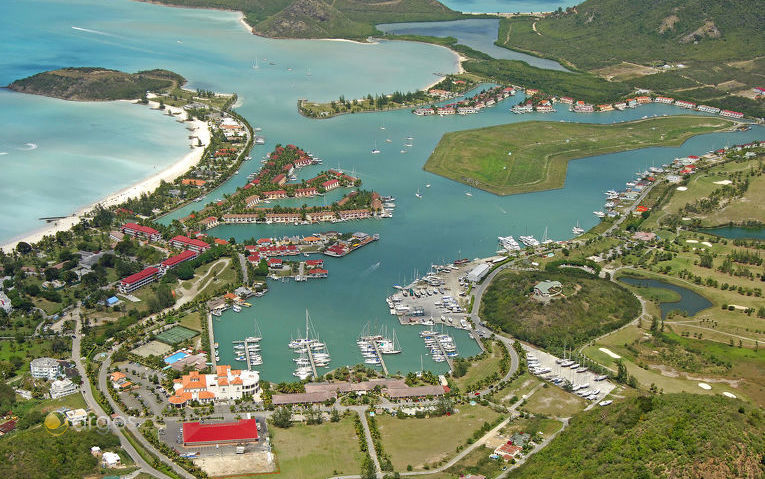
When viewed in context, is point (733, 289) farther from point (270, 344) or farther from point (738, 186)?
point (270, 344)

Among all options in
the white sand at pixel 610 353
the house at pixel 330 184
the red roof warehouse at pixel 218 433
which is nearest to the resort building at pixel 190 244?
the house at pixel 330 184

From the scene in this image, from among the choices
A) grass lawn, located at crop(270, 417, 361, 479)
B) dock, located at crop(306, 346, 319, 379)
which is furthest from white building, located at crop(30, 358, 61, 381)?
dock, located at crop(306, 346, 319, 379)

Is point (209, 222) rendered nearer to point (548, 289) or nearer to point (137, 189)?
point (137, 189)

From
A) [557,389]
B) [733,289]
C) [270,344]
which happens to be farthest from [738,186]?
[270,344]

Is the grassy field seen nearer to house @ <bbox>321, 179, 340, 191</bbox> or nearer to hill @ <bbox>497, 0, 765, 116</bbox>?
house @ <bbox>321, 179, 340, 191</bbox>

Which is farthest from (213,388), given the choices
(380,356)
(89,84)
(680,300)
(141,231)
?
→ (89,84)
